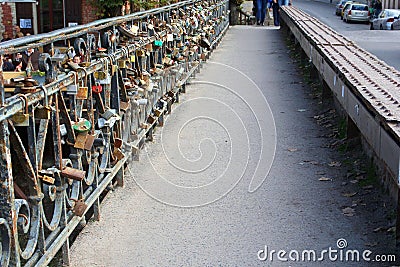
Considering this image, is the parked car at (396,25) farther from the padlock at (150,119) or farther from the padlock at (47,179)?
the padlock at (47,179)

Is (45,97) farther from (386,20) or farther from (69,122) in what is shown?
(386,20)

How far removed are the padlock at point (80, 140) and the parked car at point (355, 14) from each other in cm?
4610

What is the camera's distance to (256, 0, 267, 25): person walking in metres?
29.3

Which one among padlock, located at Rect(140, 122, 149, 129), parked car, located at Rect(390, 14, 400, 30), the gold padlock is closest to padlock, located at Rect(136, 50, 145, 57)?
padlock, located at Rect(140, 122, 149, 129)

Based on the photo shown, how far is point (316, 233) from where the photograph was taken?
15.0ft

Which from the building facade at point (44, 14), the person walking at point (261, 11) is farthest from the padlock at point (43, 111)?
the person walking at point (261, 11)

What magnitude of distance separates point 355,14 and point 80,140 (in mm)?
46544

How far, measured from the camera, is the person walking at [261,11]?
29266mm

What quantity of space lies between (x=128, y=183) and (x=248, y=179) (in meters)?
1.01

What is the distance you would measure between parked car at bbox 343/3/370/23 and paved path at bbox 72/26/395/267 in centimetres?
4131

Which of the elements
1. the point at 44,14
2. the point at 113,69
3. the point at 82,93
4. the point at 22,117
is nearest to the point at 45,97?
the point at 22,117

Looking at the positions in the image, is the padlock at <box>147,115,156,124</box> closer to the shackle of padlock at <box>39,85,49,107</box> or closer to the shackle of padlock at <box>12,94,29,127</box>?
the shackle of padlock at <box>39,85,49,107</box>

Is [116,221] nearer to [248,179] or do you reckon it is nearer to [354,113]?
[248,179]

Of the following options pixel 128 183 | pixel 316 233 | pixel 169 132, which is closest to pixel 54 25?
pixel 169 132
